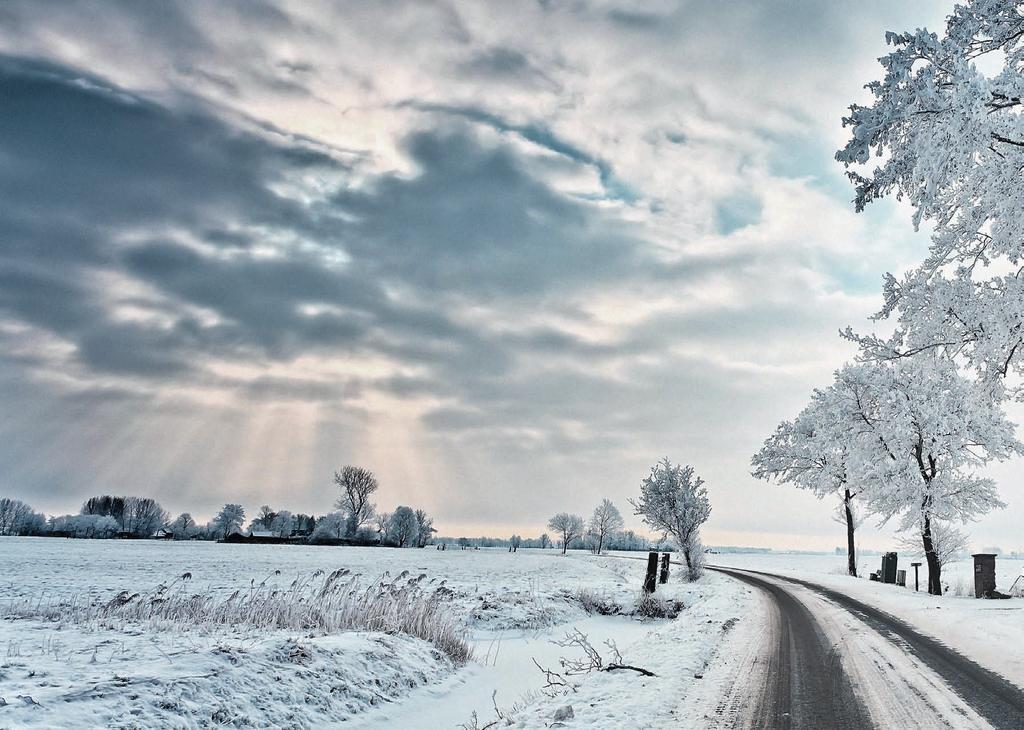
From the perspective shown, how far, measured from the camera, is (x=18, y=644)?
877 cm

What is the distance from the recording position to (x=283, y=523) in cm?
16588

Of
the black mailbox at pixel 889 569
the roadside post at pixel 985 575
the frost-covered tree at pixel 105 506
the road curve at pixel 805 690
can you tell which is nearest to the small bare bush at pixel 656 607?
the road curve at pixel 805 690

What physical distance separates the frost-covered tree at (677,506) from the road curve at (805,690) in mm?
17069

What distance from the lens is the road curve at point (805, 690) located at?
5.59 meters

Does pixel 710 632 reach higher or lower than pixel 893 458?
lower

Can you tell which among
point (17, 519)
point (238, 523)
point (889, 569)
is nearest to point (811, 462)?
point (889, 569)

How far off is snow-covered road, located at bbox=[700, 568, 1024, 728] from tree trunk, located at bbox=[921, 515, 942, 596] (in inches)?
560

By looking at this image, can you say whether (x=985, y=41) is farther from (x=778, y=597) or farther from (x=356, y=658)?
(x=778, y=597)

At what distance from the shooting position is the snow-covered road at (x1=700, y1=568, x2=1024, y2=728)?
5.69 metres

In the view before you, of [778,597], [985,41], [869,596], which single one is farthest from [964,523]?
[985,41]

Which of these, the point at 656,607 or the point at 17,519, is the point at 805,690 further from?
the point at 17,519

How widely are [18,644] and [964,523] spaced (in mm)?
33323

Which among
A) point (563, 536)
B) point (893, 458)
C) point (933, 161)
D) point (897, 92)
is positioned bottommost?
point (563, 536)

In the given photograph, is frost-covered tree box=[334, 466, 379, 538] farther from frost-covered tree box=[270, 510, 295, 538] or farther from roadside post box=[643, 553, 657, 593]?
roadside post box=[643, 553, 657, 593]
